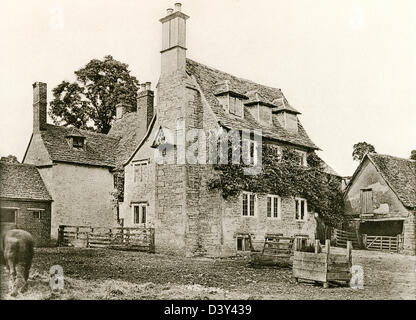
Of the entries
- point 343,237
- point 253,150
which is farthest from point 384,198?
point 253,150

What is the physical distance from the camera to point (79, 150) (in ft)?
109

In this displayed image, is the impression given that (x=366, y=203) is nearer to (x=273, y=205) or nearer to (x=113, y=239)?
(x=273, y=205)

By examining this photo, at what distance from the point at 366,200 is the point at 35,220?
70.2ft

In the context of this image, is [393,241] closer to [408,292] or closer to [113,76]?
[408,292]

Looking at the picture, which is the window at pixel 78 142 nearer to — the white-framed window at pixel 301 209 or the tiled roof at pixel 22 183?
the tiled roof at pixel 22 183

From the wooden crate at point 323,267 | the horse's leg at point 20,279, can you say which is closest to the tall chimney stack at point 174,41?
the wooden crate at point 323,267

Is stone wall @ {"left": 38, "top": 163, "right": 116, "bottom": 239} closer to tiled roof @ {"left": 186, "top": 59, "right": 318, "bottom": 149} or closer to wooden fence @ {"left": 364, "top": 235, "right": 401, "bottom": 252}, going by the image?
tiled roof @ {"left": 186, "top": 59, "right": 318, "bottom": 149}

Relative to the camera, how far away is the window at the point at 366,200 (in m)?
31.9

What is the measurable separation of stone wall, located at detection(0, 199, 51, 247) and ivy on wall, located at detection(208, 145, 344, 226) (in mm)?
12164

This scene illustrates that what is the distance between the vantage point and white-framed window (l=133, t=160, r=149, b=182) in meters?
30.1

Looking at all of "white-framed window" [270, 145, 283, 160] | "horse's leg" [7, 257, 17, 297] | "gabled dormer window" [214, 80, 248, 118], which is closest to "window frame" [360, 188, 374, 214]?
"white-framed window" [270, 145, 283, 160]

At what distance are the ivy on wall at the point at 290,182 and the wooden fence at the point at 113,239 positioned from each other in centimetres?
461

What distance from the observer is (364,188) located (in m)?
32.5

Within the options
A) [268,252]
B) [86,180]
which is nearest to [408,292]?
[268,252]
